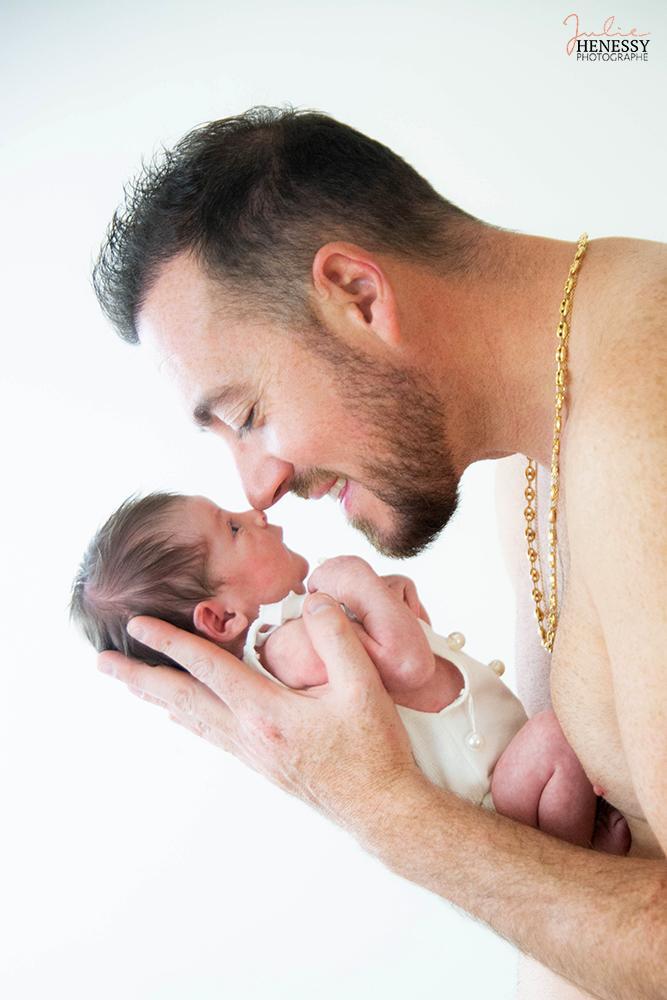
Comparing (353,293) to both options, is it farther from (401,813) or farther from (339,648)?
(401,813)

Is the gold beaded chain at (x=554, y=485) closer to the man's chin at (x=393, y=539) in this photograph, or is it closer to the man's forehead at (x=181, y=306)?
the man's chin at (x=393, y=539)

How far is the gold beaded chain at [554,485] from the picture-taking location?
4.97 feet

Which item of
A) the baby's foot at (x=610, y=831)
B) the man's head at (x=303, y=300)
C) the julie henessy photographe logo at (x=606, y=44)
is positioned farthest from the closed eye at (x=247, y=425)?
the julie henessy photographe logo at (x=606, y=44)

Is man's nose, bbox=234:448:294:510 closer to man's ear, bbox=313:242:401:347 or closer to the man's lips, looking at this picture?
the man's lips

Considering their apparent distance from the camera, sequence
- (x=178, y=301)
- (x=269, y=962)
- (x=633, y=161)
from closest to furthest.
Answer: (x=178, y=301) < (x=269, y=962) < (x=633, y=161)

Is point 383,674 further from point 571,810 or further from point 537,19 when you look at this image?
point 537,19

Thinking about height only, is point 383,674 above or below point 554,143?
below

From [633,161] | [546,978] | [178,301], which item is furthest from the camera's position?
[633,161]

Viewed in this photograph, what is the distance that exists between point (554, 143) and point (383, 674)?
2.16m

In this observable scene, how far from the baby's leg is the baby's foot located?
0.03 meters

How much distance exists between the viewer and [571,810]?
1.61m

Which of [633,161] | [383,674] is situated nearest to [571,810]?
[383,674]

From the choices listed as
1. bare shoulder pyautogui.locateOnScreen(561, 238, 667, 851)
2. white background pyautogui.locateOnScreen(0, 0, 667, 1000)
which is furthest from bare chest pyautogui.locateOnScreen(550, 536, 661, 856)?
white background pyautogui.locateOnScreen(0, 0, 667, 1000)

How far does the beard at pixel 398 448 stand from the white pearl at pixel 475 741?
30 centimetres
